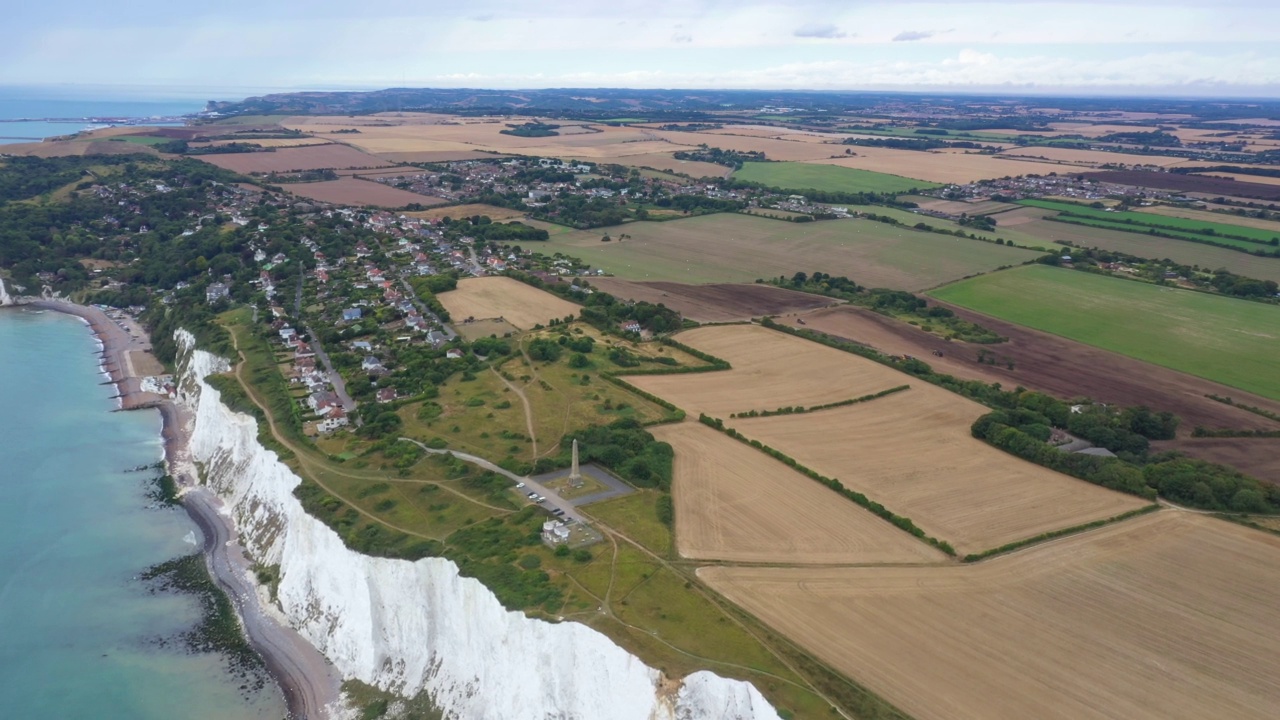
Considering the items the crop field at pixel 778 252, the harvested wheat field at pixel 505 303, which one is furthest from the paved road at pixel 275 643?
the crop field at pixel 778 252

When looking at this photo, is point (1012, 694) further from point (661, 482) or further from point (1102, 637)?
point (661, 482)

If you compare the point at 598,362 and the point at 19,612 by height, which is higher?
the point at 598,362

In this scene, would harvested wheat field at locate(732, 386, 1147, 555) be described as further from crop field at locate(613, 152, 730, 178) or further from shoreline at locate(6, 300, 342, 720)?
crop field at locate(613, 152, 730, 178)

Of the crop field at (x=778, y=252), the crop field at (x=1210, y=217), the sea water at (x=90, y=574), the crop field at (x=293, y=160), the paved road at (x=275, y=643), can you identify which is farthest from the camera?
the crop field at (x=293, y=160)

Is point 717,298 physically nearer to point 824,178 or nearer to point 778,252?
point 778,252

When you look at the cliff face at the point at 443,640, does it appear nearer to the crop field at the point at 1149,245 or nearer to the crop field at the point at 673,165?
→ the crop field at the point at 1149,245

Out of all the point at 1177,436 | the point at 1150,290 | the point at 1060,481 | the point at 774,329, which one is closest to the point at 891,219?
the point at 1150,290
